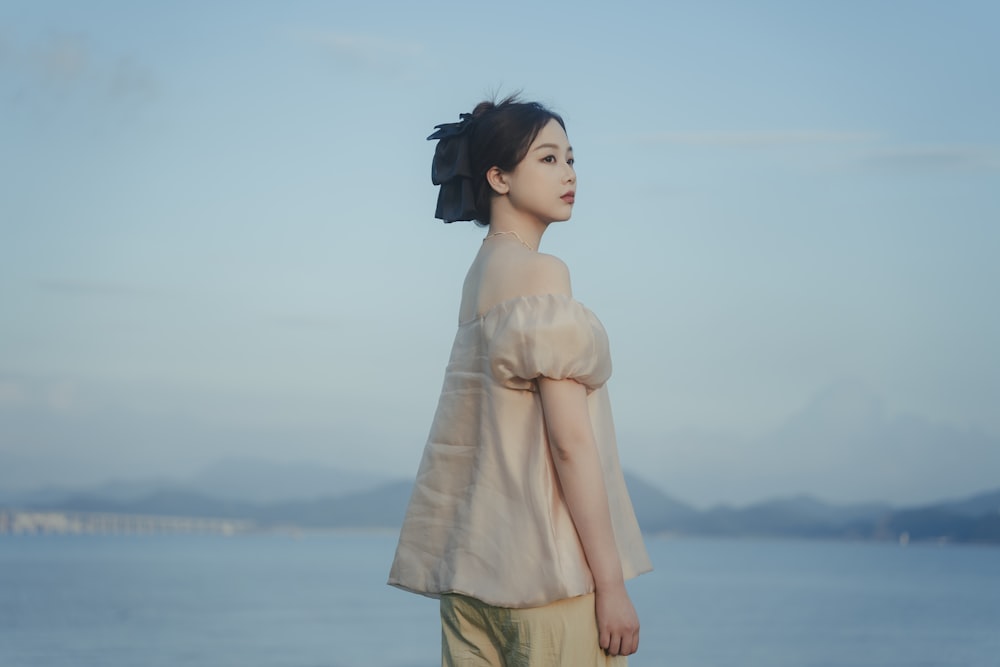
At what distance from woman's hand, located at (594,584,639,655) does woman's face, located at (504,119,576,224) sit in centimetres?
59

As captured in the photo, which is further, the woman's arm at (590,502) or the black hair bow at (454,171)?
the black hair bow at (454,171)

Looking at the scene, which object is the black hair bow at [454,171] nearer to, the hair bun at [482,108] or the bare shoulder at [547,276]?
the hair bun at [482,108]

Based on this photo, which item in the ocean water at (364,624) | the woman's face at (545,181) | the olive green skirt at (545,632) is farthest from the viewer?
the ocean water at (364,624)

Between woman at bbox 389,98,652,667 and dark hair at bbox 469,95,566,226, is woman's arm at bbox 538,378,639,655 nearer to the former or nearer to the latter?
woman at bbox 389,98,652,667

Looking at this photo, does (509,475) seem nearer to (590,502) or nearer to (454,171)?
(590,502)

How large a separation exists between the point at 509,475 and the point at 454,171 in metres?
0.51

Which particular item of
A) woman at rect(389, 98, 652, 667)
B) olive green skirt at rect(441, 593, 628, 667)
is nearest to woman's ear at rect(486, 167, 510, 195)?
woman at rect(389, 98, 652, 667)

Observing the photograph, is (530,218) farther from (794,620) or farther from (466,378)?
(794,620)

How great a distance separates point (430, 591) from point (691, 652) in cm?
1687

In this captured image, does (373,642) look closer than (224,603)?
Yes

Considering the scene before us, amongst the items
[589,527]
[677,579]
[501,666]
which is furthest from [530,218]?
[677,579]

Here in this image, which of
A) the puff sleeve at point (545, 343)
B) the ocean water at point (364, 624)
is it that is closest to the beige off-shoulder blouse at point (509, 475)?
the puff sleeve at point (545, 343)

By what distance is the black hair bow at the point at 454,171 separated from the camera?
2.09 meters

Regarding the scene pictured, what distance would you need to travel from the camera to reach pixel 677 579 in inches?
1761
